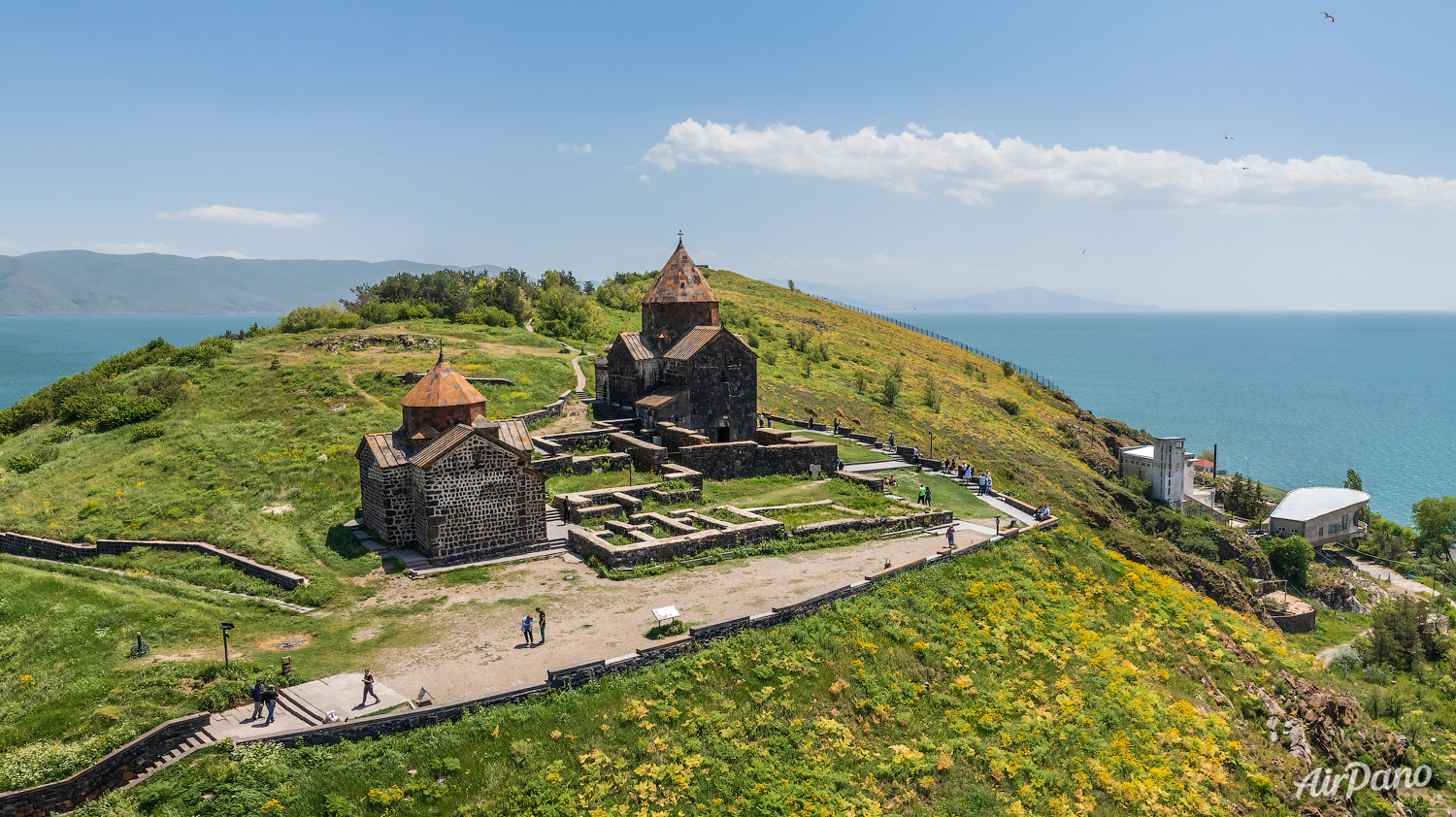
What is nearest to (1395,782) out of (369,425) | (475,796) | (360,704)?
(475,796)

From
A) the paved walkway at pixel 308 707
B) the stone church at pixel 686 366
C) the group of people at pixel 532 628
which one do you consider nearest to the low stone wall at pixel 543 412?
the stone church at pixel 686 366

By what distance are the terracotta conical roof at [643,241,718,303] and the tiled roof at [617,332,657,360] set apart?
1.90m

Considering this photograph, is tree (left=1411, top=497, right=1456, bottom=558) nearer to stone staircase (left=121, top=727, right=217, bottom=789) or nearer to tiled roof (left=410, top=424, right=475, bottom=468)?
tiled roof (left=410, top=424, right=475, bottom=468)

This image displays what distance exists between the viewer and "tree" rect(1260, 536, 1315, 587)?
5297 centimetres

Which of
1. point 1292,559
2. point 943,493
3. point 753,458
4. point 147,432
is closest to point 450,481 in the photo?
point 753,458

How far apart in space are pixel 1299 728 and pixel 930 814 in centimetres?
1427

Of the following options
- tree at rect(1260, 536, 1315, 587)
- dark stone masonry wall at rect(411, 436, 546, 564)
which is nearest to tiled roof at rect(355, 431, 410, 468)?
dark stone masonry wall at rect(411, 436, 546, 564)

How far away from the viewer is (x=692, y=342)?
3722cm

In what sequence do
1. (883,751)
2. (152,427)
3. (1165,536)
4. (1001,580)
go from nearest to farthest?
(883,751) → (1001,580) → (152,427) → (1165,536)

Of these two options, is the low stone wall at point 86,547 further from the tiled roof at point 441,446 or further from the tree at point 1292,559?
the tree at point 1292,559

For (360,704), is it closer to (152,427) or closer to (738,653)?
(738,653)

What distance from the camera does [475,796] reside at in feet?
46.3

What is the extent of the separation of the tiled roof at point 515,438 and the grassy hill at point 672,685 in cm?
417

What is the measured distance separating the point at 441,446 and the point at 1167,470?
2365 inches
